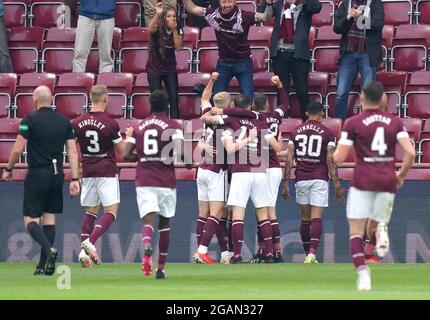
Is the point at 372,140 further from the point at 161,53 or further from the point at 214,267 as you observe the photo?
the point at 161,53

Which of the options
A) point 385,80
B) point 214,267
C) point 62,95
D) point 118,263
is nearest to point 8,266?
point 118,263

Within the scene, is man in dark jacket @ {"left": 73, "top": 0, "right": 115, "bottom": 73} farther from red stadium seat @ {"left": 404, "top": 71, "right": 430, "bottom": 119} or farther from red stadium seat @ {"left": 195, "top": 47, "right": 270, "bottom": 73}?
red stadium seat @ {"left": 404, "top": 71, "right": 430, "bottom": 119}

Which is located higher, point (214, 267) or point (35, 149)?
point (35, 149)

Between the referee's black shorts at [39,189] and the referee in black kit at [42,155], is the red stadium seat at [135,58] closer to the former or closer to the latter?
the referee in black kit at [42,155]

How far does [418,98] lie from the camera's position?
21.6m

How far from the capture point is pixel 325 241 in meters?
19.8

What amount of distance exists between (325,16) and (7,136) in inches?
224

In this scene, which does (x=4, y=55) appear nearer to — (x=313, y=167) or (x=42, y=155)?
(x=313, y=167)

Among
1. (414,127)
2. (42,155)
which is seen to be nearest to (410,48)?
(414,127)

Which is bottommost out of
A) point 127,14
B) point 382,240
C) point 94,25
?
point 382,240

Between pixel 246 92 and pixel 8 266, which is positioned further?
pixel 246 92

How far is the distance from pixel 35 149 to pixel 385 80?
24.7 feet

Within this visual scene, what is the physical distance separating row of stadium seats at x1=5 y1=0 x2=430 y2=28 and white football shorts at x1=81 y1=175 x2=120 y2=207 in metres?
6.48

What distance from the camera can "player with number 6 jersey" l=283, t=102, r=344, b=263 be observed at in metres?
19.0
